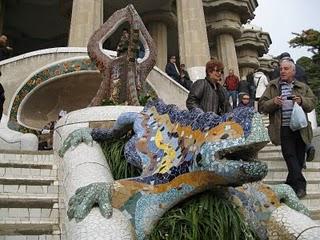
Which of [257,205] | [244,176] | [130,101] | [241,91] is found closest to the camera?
[244,176]

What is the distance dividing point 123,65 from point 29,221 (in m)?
3.09

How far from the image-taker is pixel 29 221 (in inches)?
189

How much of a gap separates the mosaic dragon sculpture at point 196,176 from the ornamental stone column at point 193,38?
14.0 meters

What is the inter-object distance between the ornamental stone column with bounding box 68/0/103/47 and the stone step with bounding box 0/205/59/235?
1218 centimetres

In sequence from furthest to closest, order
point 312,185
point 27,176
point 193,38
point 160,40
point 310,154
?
point 160,40
point 193,38
point 310,154
point 312,185
point 27,176

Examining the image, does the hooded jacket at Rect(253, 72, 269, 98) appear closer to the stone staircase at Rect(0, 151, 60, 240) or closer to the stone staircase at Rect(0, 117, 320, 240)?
the stone staircase at Rect(0, 117, 320, 240)

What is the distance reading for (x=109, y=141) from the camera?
541cm

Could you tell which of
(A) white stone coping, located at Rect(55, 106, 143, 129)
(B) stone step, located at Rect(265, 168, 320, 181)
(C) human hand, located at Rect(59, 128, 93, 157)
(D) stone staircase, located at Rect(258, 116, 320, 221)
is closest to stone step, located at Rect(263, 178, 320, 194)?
(D) stone staircase, located at Rect(258, 116, 320, 221)

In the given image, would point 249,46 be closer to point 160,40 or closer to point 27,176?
point 160,40

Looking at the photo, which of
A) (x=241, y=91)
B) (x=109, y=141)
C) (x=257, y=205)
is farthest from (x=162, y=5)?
(x=257, y=205)

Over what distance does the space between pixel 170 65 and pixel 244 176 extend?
1334cm

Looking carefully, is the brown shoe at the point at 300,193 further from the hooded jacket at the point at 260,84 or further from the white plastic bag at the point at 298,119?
the hooded jacket at the point at 260,84

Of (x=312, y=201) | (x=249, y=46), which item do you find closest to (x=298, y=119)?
(x=312, y=201)

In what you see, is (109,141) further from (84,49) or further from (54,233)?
(84,49)
